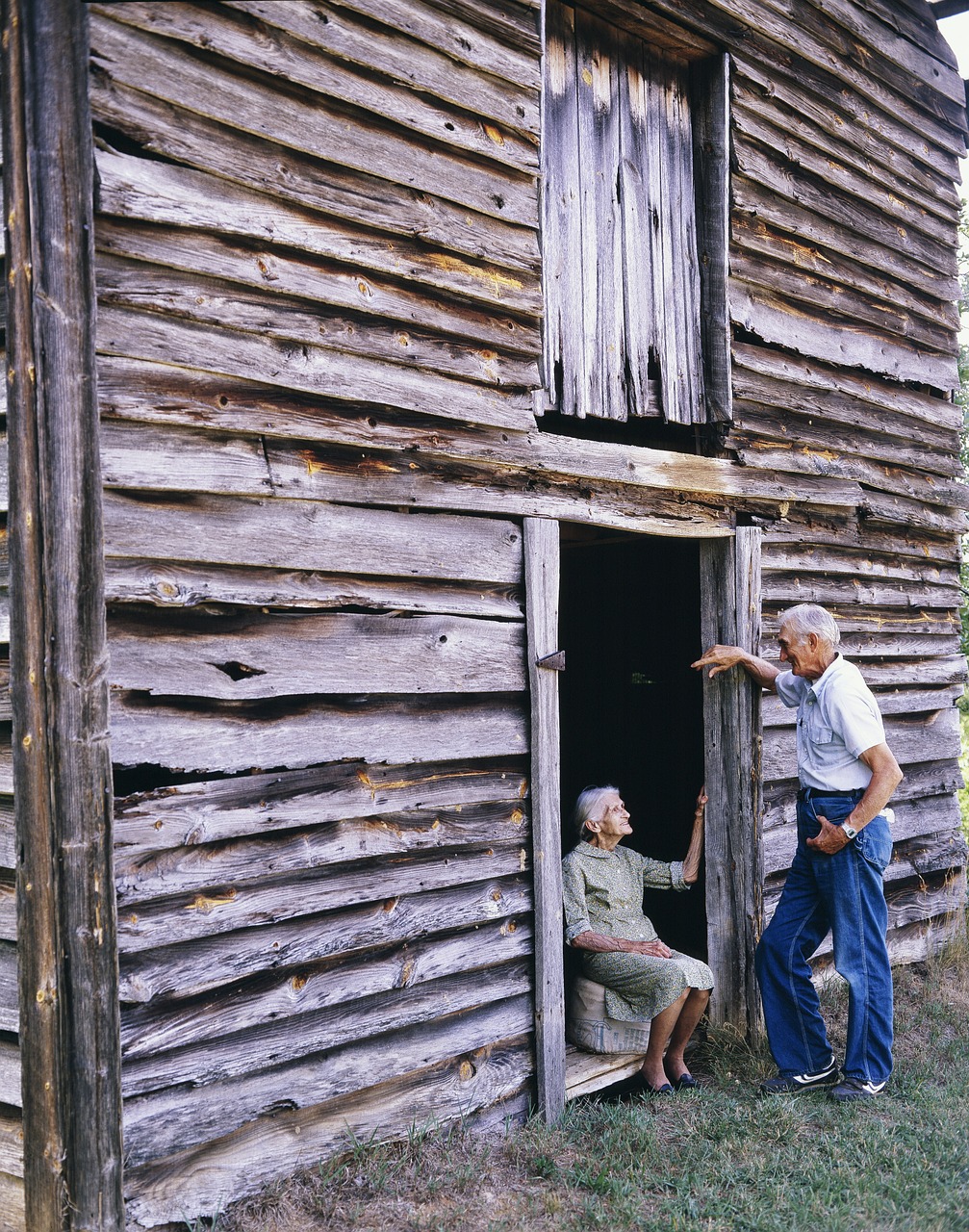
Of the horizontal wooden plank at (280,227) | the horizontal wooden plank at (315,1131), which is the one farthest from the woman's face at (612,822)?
the horizontal wooden plank at (280,227)

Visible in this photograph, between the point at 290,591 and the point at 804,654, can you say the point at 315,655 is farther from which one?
the point at 804,654

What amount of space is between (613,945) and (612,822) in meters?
0.52

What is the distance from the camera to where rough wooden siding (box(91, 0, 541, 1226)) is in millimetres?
3133

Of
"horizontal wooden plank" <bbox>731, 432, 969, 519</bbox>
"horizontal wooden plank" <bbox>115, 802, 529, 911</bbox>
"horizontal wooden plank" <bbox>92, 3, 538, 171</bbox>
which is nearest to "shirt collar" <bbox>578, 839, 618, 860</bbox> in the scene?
"horizontal wooden plank" <bbox>115, 802, 529, 911</bbox>

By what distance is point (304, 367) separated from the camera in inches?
139

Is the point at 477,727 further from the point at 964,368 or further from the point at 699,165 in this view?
the point at 964,368

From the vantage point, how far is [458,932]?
399 centimetres

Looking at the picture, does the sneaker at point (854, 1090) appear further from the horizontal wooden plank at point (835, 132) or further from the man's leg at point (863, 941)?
the horizontal wooden plank at point (835, 132)

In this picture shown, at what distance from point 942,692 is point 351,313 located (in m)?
4.95

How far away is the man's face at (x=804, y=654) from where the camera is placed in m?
4.71

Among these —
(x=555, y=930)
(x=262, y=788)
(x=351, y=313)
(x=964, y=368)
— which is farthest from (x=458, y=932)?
(x=964, y=368)

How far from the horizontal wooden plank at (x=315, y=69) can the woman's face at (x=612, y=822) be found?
8.74 ft

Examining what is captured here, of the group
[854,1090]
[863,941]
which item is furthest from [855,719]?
[854,1090]

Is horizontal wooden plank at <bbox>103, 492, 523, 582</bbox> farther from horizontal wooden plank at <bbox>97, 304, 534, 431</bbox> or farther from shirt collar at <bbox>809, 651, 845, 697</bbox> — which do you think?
shirt collar at <bbox>809, 651, 845, 697</bbox>
